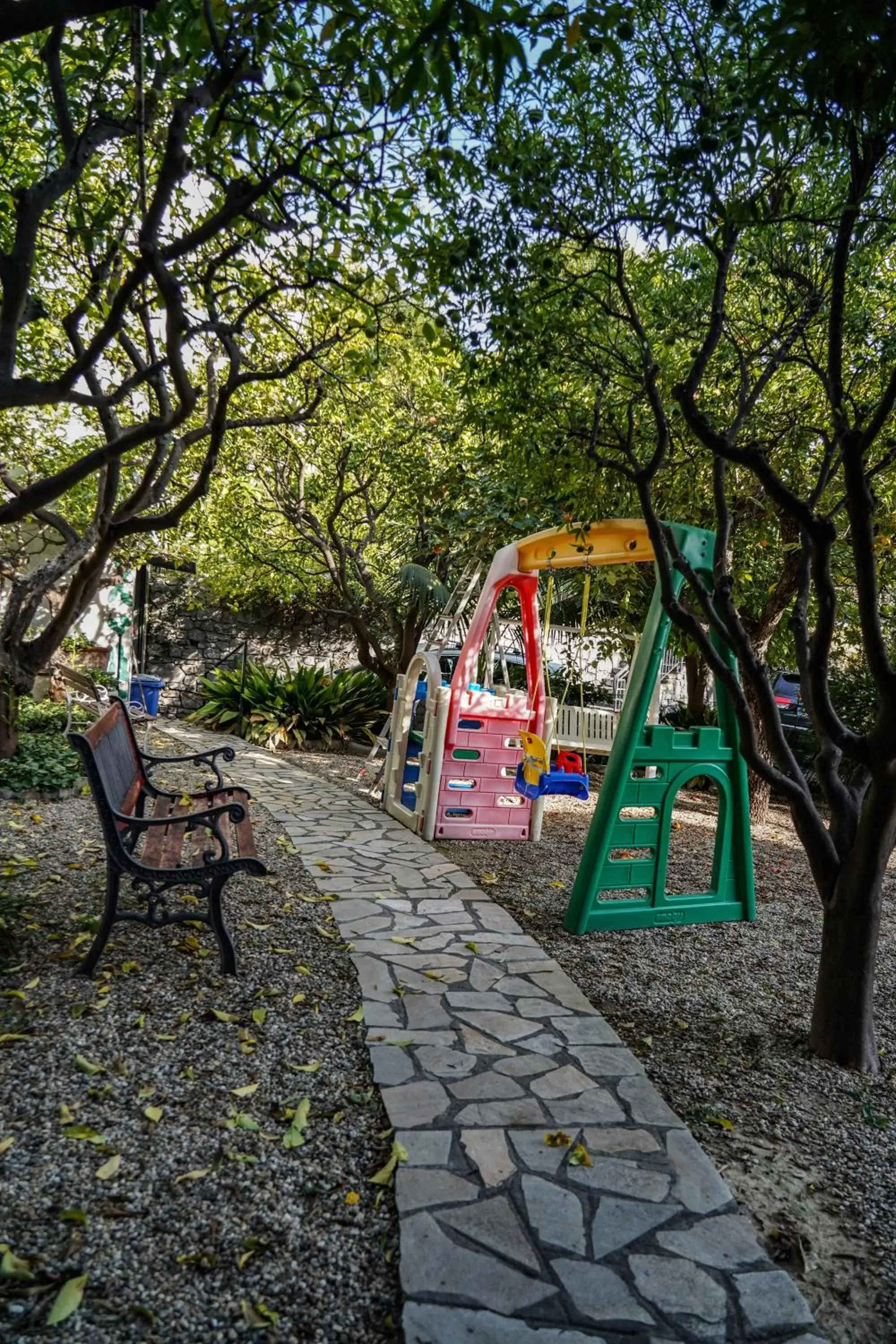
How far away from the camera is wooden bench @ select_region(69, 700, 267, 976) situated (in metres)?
3.53

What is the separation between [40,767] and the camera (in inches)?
285

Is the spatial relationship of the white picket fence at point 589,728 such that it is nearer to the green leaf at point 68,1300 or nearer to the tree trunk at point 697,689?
the tree trunk at point 697,689

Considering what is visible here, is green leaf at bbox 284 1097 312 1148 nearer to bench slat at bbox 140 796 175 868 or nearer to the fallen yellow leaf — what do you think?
the fallen yellow leaf

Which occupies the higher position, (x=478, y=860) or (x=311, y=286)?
(x=311, y=286)

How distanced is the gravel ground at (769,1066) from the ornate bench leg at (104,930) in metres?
2.28

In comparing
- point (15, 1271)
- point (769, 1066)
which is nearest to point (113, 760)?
point (15, 1271)

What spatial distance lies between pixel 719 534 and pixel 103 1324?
378 centimetres

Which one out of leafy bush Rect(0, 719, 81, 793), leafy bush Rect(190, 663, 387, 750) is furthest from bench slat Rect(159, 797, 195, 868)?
leafy bush Rect(190, 663, 387, 750)

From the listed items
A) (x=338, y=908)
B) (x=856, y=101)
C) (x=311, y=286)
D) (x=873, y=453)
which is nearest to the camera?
(x=856, y=101)

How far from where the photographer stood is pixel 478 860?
6.32 meters

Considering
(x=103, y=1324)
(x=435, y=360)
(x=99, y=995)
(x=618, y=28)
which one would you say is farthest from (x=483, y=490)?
(x=103, y=1324)

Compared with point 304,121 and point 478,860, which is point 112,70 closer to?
point 304,121

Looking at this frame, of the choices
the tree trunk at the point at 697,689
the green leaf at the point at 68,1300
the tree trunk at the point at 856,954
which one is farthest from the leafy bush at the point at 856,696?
the green leaf at the point at 68,1300

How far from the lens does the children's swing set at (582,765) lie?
4.84 meters
